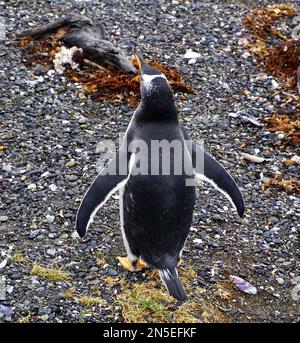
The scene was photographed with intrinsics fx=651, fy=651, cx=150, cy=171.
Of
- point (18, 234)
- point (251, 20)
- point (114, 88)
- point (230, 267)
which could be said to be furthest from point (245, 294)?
point (251, 20)

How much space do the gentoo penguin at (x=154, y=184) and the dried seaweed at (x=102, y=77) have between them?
182 cm

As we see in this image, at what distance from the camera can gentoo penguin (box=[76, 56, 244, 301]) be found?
3.71 metres

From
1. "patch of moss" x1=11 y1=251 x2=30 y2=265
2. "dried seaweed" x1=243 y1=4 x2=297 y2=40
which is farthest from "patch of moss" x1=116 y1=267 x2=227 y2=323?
"dried seaweed" x1=243 y1=4 x2=297 y2=40

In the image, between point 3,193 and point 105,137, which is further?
point 105,137

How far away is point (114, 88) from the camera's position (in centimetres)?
574

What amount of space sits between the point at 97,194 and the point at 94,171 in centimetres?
118

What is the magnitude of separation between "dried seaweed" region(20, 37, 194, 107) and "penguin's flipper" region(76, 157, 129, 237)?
1.93 meters

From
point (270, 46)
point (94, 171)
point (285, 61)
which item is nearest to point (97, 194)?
point (94, 171)

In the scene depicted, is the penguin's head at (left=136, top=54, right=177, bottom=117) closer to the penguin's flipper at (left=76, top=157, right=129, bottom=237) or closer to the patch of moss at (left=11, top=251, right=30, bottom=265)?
the penguin's flipper at (left=76, top=157, right=129, bottom=237)

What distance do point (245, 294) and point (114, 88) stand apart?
2381 millimetres

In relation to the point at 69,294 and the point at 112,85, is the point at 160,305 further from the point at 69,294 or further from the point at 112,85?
the point at 112,85

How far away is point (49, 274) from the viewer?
401 centimetres

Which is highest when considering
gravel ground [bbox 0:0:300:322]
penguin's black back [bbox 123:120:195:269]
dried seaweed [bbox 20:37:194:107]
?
penguin's black back [bbox 123:120:195:269]
